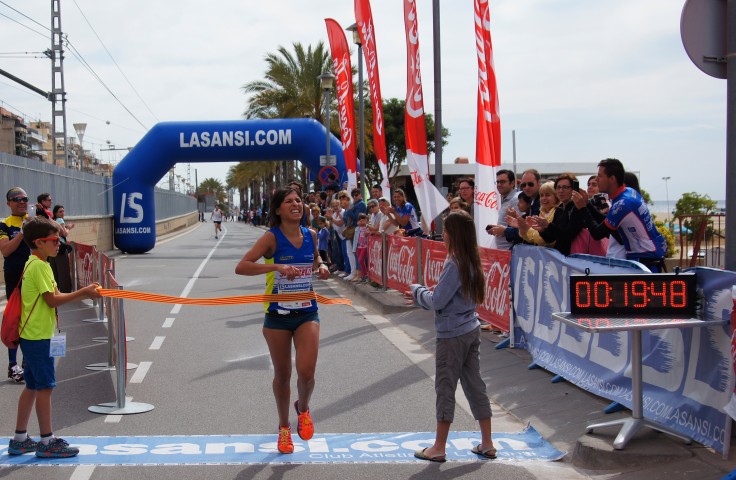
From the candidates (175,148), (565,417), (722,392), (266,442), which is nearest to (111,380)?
(266,442)

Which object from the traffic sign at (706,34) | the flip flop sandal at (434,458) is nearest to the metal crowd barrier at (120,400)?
the flip flop sandal at (434,458)

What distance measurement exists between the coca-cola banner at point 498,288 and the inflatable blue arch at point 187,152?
67.7ft

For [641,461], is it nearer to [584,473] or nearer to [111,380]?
[584,473]

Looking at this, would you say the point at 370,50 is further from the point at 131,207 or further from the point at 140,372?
the point at 131,207

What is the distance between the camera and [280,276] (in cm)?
571

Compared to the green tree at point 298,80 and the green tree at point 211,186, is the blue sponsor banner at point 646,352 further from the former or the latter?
the green tree at point 211,186

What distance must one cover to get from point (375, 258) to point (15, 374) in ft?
30.7

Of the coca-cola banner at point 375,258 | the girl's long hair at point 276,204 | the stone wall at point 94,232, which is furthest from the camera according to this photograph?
the stone wall at point 94,232

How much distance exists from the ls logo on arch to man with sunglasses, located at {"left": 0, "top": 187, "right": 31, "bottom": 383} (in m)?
21.5

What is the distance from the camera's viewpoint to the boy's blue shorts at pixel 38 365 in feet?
18.0

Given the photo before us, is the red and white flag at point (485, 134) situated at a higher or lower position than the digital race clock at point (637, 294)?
higher

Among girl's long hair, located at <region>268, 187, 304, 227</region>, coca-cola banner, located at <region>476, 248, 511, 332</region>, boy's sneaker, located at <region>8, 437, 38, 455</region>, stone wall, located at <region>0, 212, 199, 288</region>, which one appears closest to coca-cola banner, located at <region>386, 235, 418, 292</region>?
coca-cola banner, located at <region>476, 248, 511, 332</region>

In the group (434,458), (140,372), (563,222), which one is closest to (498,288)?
(563,222)

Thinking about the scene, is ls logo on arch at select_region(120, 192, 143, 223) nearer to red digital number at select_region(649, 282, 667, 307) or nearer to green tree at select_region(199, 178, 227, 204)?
red digital number at select_region(649, 282, 667, 307)
